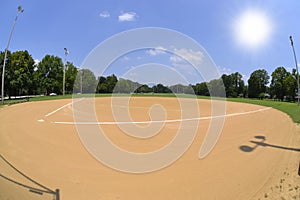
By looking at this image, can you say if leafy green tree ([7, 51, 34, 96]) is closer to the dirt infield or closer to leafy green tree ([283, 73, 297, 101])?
the dirt infield

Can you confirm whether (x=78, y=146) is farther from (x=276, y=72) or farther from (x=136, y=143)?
(x=276, y=72)

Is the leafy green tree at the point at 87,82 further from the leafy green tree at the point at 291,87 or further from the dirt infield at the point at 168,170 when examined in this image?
the leafy green tree at the point at 291,87

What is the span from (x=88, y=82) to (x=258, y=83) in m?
65.6

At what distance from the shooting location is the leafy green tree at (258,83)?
75250mm

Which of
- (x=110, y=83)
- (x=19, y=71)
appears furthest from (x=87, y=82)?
(x=19, y=71)

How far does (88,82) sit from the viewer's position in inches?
2579

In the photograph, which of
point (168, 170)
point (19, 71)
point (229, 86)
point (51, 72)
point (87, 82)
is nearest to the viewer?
point (168, 170)

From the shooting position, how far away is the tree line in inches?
1469

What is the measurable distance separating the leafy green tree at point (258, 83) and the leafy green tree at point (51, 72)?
234 feet

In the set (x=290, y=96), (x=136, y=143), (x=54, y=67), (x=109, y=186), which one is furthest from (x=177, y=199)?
(x=290, y=96)

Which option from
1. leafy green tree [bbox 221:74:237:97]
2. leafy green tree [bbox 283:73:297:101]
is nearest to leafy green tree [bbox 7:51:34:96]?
leafy green tree [bbox 283:73:297:101]

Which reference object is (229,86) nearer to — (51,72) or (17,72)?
(51,72)

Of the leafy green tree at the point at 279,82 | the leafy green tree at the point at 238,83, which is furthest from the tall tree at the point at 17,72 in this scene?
the leafy green tree at the point at 238,83

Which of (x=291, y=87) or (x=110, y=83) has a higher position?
(x=110, y=83)
